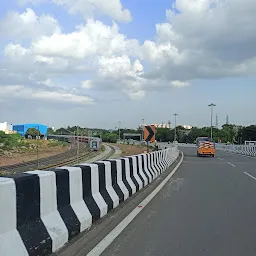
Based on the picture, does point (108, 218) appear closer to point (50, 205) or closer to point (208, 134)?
point (50, 205)

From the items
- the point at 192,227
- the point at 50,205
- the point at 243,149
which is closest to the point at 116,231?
the point at 192,227

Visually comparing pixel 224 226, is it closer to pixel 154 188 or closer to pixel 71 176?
pixel 71 176

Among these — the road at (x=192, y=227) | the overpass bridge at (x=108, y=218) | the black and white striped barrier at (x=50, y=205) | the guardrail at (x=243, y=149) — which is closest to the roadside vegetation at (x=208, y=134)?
the guardrail at (x=243, y=149)

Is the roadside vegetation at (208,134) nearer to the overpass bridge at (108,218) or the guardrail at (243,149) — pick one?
the guardrail at (243,149)

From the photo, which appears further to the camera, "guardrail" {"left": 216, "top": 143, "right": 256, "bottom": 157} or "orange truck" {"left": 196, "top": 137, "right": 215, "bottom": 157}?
"guardrail" {"left": 216, "top": 143, "right": 256, "bottom": 157}

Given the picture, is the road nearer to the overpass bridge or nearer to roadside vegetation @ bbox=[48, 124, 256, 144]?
the overpass bridge

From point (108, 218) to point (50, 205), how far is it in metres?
2.31

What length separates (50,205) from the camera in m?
5.50

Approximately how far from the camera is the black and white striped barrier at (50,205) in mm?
4434

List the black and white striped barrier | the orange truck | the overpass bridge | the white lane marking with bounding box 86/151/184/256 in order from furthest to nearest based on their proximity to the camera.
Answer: the orange truck, the white lane marking with bounding box 86/151/184/256, the overpass bridge, the black and white striped barrier

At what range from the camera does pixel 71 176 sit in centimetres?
633

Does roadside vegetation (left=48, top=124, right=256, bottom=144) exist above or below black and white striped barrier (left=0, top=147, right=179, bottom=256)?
above

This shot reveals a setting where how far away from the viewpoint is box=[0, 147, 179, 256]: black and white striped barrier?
4.43m

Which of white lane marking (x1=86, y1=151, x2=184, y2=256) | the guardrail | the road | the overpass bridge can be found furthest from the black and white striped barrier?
the guardrail
